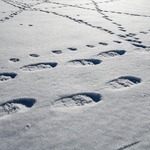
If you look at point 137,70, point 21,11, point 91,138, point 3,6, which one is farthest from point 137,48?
point 3,6

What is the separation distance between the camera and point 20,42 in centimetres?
266

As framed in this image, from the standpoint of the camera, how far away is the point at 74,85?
173cm

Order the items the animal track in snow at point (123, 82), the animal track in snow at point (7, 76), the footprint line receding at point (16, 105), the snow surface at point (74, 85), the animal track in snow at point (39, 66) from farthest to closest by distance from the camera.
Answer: the animal track in snow at point (39, 66) < the animal track in snow at point (7, 76) < the animal track in snow at point (123, 82) < the footprint line receding at point (16, 105) < the snow surface at point (74, 85)

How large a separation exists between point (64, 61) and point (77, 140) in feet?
3.43

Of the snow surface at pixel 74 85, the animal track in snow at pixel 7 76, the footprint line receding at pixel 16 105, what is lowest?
the animal track in snow at pixel 7 76

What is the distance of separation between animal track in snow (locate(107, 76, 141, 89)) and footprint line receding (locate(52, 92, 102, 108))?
17 cm

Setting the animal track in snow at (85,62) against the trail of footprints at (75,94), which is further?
the animal track in snow at (85,62)

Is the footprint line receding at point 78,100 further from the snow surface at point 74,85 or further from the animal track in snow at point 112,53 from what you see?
the animal track in snow at point 112,53

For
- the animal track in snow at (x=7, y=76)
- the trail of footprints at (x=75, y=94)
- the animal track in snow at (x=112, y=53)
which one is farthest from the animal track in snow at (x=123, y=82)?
the animal track in snow at (x=7, y=76)

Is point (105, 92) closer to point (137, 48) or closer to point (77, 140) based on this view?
point (77, 140)

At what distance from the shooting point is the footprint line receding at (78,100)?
1.51 meters

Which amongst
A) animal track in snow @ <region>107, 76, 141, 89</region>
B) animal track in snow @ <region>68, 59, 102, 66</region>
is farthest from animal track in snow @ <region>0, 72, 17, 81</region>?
animal track in snow @ <region>107, 76, 141, 89</region>

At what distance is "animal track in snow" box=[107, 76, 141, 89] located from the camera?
1.72 m

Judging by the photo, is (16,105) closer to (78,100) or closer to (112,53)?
(78,100)
